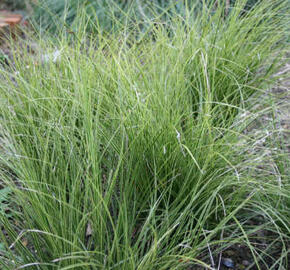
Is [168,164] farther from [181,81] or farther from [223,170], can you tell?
[181,81]

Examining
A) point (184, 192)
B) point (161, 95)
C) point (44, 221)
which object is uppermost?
point (161, 95)

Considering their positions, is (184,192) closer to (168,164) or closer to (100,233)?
(168,164)

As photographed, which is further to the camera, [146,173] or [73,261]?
[146,173]

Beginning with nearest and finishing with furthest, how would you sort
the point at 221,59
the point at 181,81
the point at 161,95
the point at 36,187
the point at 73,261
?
the point at 73,261 < the point at 36,187 < the point at 161,95 < the point at 181,81 < the point at 221,59

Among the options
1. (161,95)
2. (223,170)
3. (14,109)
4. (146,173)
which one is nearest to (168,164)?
(146,173)

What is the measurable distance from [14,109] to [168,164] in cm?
77

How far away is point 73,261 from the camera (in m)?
1.33

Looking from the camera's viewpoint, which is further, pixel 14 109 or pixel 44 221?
pixel 14 109

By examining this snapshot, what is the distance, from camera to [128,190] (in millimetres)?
1553

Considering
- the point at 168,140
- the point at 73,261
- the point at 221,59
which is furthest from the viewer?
the point at 221,59

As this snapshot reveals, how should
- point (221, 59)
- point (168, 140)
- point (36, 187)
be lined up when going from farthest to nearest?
point (221, 59) → point (168, 140) → point (36, 187)

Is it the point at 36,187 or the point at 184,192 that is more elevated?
the point at 36,187

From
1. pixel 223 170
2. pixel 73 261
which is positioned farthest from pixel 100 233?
pixel 223 170

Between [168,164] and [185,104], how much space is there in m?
0.38
